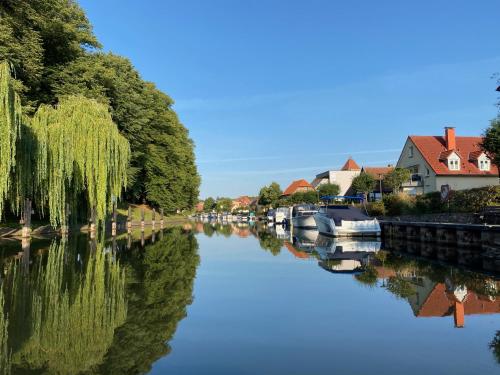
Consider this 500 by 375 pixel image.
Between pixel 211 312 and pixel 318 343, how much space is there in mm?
2535

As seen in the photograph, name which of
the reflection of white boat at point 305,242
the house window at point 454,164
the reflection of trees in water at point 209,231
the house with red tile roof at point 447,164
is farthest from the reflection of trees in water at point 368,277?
the house window at point 454,164

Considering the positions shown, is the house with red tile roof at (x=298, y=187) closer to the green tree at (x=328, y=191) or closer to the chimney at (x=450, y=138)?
the green tree at (x=328, y=191)

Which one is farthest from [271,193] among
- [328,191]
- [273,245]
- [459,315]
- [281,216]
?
[459,315]

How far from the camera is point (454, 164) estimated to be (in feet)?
149

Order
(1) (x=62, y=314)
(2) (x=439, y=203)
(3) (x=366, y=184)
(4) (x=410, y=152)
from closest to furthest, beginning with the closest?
(1) (x=62, y=314)
(2) (x=439, y=203)
(4) (x=410, y=152)
(3) (x=366, y=184)

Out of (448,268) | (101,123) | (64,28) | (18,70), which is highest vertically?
(64,28)

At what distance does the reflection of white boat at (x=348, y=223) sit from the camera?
2716 cm

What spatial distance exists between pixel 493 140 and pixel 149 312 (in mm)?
22778

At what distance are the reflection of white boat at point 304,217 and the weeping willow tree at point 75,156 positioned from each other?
22007 mm

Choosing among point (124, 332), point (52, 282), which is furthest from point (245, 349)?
point (52, 282)

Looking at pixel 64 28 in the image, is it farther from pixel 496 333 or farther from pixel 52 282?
pixel 496 333

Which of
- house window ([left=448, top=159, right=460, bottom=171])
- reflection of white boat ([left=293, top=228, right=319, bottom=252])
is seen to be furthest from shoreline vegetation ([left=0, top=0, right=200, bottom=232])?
house window ([left=448, top=159, right=460, bottom=171])

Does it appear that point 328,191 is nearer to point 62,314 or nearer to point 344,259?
point 344,259

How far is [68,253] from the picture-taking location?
1664 centimetres
